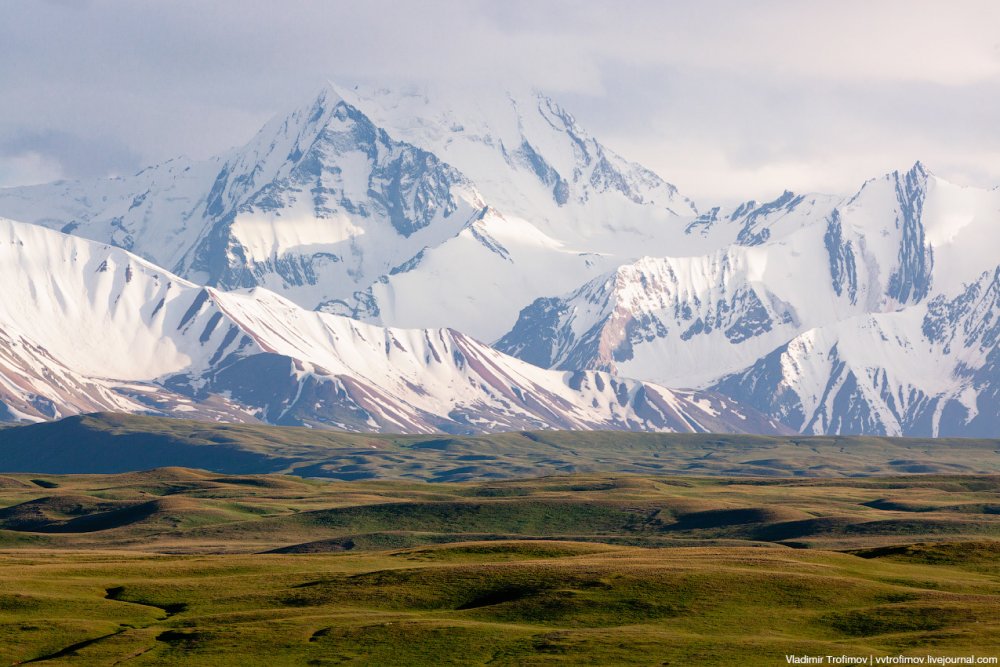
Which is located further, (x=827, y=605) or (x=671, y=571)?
(x=671, y=571)

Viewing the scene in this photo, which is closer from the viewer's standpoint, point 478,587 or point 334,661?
point 334,661

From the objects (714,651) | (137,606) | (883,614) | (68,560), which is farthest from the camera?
(68,560)

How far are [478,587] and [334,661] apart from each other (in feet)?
79.9

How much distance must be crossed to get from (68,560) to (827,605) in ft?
259

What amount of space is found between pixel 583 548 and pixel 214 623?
61.0 m

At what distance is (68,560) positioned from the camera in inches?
6186

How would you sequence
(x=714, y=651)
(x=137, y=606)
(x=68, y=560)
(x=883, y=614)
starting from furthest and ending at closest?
(x=68, y=560) < (x=137, y=606) < (x=883, y=614) < (x=714, y=651)

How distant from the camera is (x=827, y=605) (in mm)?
111188

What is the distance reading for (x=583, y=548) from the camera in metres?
162

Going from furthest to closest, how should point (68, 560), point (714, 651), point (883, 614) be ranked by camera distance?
point (68, 560) < point (883, 614) < point (714, 651)

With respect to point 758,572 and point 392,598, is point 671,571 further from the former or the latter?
point 392,598

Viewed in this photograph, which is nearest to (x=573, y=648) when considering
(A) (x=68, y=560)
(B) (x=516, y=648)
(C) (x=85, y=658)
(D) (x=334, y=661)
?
(B) (x=516, y=648)

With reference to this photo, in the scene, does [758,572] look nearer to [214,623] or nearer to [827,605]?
[827,605]

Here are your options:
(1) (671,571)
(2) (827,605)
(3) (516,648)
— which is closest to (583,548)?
(1) (671,571)
